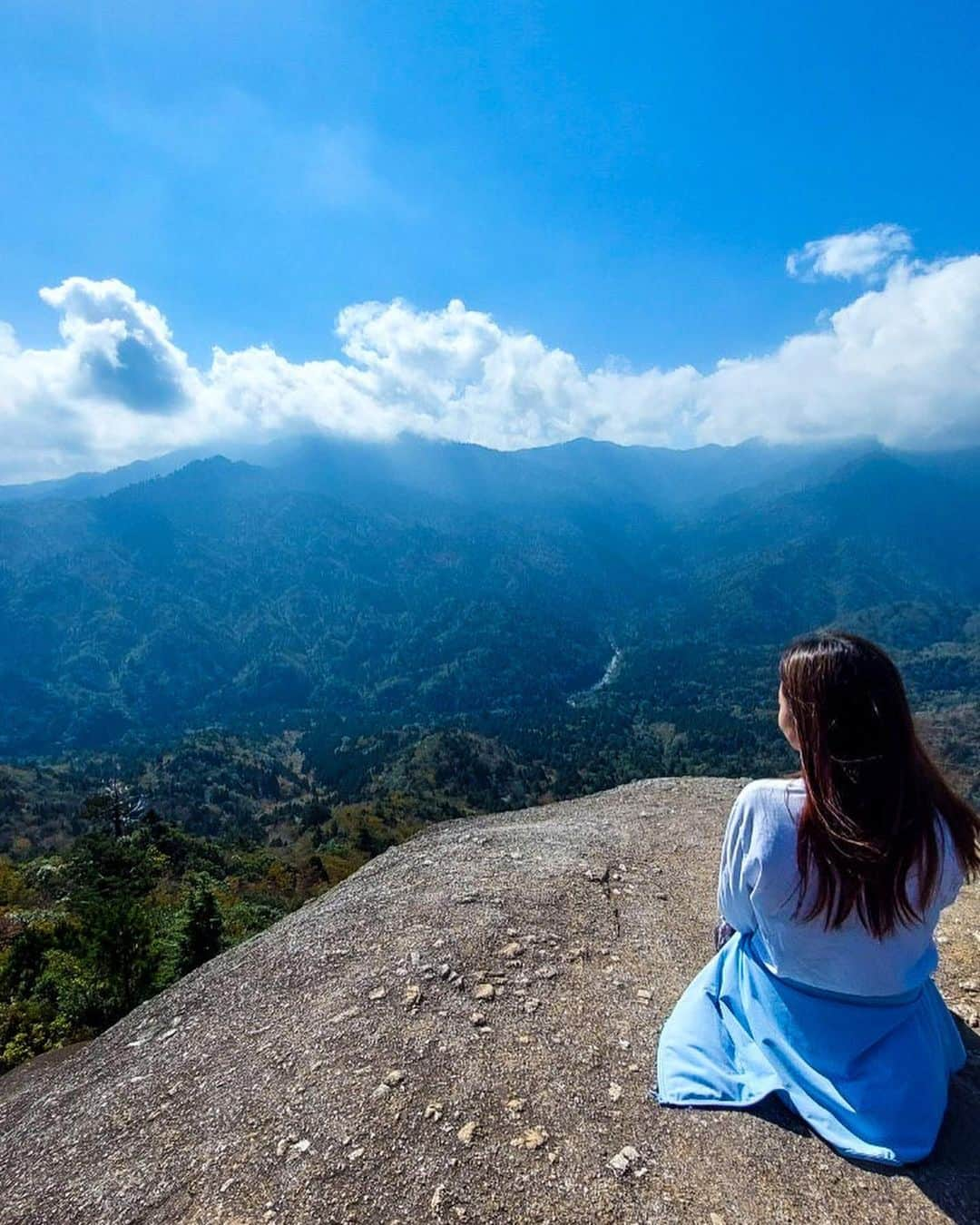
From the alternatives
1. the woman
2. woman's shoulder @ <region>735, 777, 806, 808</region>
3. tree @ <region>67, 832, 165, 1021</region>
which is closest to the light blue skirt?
the woman

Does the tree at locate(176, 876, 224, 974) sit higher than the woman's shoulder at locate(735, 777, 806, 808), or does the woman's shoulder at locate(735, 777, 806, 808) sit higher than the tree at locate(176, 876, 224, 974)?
the woman's shoulder at locate(735, 777, 806, 808)

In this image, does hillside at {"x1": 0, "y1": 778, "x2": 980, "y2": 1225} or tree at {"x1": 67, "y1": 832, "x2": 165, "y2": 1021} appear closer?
hillside at {"x1": 0, "y1": 778, "x2": 980, "y2": 1225}

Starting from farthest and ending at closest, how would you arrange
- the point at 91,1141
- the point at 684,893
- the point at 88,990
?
1. the point at 88,990
2. the point at 684,893
3. the point at 91,1141

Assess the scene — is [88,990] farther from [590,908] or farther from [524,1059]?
[524,1059]

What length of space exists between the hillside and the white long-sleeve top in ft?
3.55

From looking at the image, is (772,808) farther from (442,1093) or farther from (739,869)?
(442,1093)

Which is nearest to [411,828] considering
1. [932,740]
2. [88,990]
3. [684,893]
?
[88,990]

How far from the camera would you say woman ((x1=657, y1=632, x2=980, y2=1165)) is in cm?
356

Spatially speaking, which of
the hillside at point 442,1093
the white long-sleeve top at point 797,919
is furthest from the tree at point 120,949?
the white long-sleeve top at point 797,919

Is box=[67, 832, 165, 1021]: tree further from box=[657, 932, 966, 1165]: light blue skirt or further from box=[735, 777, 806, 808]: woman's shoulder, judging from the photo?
box=[735, 777, 806, 808]: woman's shoulder

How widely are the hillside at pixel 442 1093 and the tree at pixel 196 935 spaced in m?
3.75

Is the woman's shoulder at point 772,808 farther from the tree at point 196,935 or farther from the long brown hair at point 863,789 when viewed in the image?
the tree at point 196,935

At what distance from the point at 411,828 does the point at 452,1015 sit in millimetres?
75710

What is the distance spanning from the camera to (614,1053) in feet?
17.4
